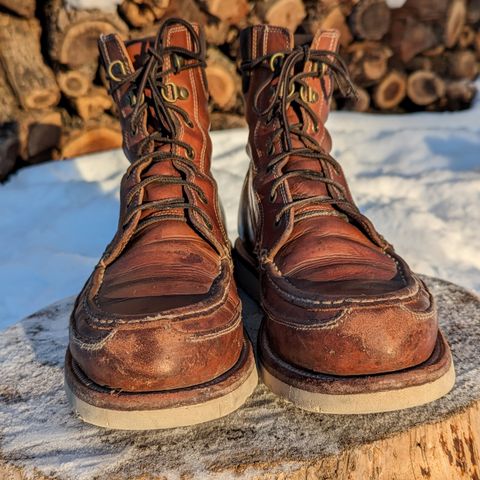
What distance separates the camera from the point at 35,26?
3738 mm

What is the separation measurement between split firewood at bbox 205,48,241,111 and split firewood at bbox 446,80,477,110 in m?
2.26

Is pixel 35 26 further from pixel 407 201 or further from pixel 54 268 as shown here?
pixel 407 201

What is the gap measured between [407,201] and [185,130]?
2.18m

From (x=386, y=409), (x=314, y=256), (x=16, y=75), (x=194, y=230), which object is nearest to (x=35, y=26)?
(x=16, y=75)

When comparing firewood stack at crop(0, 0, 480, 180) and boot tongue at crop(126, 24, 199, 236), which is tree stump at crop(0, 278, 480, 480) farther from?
firewood stack at crop(0, 0, 480, 180)

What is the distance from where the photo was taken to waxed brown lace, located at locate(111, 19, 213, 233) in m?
1.48

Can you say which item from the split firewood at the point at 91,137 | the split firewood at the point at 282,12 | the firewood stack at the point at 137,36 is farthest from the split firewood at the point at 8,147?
the split firewood at the point at 282,12

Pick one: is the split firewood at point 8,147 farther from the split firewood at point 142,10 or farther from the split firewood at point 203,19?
the split firewood at point 203,19

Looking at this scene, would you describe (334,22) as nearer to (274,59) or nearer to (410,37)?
(410,37)

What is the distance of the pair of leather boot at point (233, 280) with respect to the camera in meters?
1.15

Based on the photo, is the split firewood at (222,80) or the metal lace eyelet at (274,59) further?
the split firewood at (222,80)

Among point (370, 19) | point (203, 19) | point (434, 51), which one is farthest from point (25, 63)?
point (434, 51)

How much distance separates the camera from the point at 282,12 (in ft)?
14.0

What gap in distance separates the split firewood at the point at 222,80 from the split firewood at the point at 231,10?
25 cm
